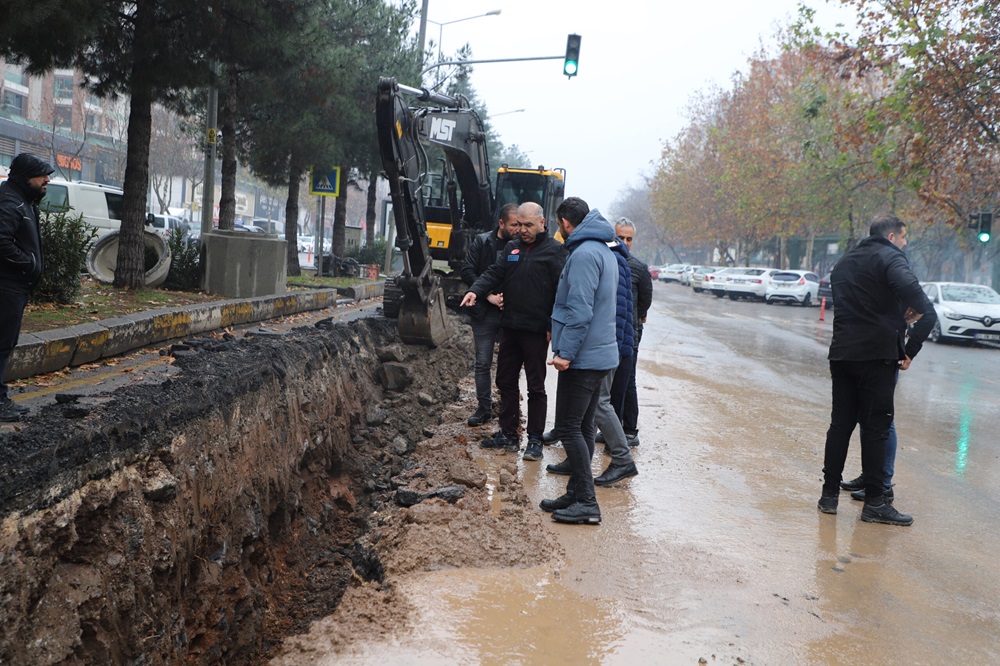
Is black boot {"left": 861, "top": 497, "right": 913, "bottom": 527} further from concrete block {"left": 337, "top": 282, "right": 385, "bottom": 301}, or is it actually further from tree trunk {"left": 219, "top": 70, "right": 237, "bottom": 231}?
tree trunk {"left": 219, "top": 70, "right": 237, "bottom": 231}

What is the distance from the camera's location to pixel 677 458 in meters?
7.25

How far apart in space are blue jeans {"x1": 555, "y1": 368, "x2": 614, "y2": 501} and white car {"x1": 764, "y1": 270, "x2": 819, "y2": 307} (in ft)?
110

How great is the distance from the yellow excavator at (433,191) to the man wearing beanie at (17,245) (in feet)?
16.6

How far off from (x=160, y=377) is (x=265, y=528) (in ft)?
4.67

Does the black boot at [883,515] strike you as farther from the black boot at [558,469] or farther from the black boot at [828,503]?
the black boot at [558,469]

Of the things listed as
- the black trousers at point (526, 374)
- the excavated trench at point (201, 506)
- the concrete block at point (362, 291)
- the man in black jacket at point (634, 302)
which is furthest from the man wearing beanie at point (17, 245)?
the concrete block at point (362, 291)

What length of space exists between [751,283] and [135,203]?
32.6 m

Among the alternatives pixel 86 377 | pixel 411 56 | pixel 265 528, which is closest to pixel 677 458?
pixel 265 528

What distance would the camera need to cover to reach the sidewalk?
20.6 feet

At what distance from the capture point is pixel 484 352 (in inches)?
313

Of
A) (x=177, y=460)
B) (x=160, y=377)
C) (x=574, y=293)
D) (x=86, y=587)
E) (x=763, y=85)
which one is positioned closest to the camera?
(x=86, y=587)

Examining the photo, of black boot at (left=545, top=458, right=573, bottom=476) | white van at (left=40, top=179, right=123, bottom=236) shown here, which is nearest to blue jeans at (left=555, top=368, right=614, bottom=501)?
black boot at (left=545, top=458, right=573, bottom=476)

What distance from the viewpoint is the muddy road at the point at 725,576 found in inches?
149

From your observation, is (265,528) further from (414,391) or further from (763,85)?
(763,85)
